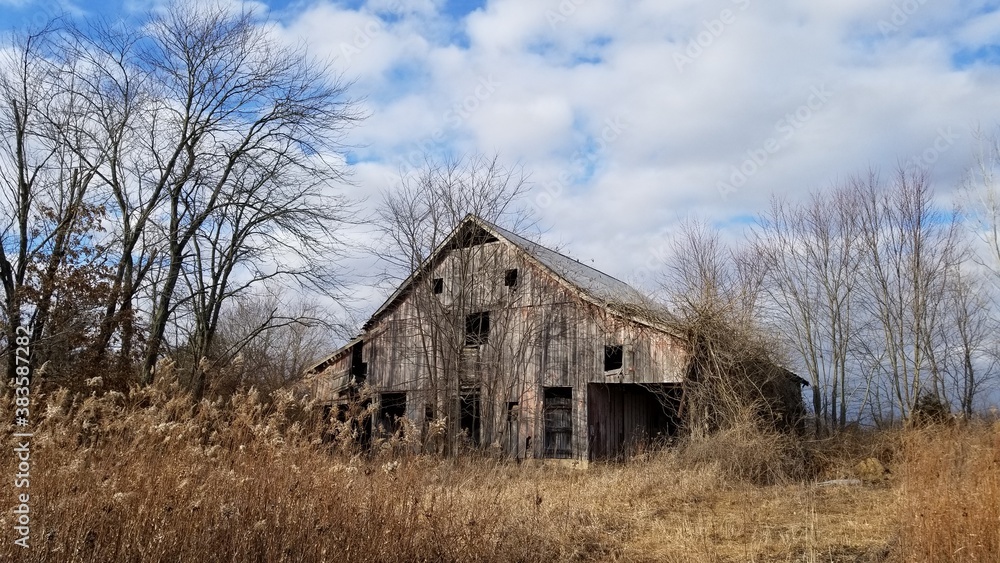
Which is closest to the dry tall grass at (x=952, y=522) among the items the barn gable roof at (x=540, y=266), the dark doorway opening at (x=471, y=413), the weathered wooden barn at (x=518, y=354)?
the weathered wooden barn at (x=518, y=354)

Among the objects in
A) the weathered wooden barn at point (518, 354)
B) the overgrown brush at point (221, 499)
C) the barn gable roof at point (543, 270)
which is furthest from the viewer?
the weathered wooden barn at point (518, 354)

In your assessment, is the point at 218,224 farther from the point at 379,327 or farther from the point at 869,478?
the point at 869,478

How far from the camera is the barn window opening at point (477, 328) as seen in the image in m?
18.7

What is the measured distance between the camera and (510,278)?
1892 cm

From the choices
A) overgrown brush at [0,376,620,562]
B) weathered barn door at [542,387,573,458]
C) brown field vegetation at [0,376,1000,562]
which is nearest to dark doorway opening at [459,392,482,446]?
weathered barn door at [542,387,573,458]

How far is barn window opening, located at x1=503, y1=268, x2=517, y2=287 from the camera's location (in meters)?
18.8

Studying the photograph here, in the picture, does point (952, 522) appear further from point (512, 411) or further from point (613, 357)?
point (512, 411)

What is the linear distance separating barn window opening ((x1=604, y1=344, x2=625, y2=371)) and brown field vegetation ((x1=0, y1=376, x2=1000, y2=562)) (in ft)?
27.5

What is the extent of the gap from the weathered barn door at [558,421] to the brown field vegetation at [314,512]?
27.3 feet

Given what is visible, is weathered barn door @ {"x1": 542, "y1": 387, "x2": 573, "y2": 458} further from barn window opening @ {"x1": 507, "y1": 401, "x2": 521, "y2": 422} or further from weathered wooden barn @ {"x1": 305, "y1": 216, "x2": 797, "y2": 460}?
barn window opening @ {"x1": 507, "y1": 401, "x2": 521, "y2": 422}

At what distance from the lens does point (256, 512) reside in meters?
4.57

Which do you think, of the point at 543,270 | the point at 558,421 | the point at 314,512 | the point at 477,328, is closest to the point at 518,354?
the point at 477,328

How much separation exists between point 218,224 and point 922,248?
2265 centimetres

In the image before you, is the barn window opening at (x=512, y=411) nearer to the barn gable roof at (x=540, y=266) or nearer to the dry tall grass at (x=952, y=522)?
the barn gable roof at (x=540, y=266)
